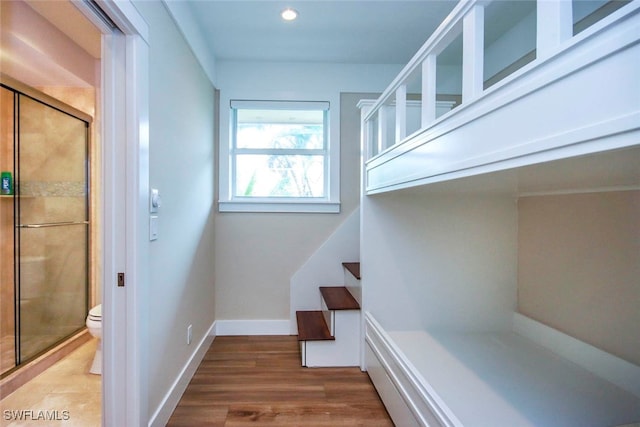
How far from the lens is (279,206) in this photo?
2.90 meters

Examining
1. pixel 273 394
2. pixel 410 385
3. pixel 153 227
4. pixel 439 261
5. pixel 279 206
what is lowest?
pixel 273 394

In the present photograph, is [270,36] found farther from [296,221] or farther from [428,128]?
[428,128]

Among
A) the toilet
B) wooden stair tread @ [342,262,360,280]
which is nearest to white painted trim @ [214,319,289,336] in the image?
wooden stair tread @ [342,262,360,280]

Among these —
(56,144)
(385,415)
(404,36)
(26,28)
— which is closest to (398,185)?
(385,415)

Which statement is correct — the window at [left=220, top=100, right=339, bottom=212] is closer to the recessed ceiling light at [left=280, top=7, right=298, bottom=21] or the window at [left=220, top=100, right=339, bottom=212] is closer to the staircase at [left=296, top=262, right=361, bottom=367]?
the recessed ceiling light at [left=280, top=7, right=298, bottom=21]

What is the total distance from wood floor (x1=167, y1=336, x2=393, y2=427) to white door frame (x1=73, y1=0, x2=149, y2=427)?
0.49 metres

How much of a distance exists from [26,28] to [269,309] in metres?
2.58

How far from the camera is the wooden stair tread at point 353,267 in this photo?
91.9 inches

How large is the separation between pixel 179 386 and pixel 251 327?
102cm

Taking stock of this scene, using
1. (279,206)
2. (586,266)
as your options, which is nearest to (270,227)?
(279,206)

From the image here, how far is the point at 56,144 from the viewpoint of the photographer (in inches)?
95.8

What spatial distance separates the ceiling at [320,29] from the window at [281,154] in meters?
0.49

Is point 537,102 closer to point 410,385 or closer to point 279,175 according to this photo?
point 410,385

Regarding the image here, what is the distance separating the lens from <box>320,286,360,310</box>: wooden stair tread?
7.38 ft
